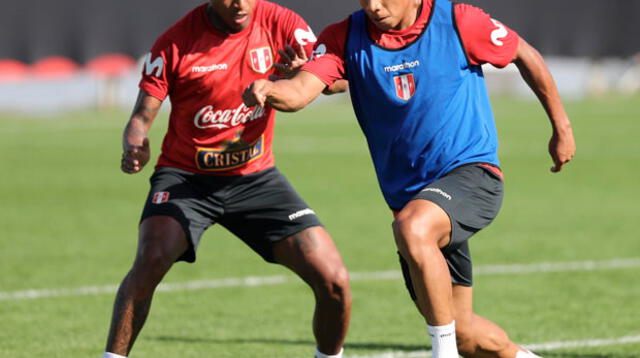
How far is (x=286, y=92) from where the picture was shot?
5.65 meters

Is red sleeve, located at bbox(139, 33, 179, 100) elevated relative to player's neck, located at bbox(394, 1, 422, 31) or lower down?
lower down

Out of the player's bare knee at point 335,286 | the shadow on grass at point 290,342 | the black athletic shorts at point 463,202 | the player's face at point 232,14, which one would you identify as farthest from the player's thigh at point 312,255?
the player's face at point 232,14

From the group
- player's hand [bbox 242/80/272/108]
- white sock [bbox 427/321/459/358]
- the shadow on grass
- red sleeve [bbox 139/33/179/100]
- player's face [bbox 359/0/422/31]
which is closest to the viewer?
player's hand [bbox 242/80/272/108]

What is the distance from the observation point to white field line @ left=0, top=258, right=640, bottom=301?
391 inches

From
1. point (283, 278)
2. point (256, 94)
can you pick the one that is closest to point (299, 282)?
point (283, 278)

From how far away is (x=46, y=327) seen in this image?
8531mm

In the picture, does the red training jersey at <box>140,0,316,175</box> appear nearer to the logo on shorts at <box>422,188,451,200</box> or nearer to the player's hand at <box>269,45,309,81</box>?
the player's hand at <box>269,45,309,81</box>

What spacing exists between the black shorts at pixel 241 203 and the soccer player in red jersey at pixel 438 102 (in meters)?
1.01

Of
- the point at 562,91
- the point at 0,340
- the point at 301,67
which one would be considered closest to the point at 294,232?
the point at 301,67

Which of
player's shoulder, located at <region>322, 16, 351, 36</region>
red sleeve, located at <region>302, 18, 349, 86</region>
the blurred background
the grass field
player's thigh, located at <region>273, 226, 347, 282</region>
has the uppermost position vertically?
player's shoulder, located at <region>322, 16, 351, 36</region>

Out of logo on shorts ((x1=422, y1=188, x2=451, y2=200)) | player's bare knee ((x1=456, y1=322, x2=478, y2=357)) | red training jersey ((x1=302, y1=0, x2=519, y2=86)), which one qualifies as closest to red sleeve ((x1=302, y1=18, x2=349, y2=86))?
red training jersey ((x1=302, y1=0, x2=519, y2=86))

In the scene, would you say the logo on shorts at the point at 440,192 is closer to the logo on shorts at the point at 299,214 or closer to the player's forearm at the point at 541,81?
the player's forearm at the point at 541,81

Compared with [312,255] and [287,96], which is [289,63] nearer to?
[287,96]

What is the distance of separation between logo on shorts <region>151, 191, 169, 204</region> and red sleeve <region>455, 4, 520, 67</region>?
1.96 m
